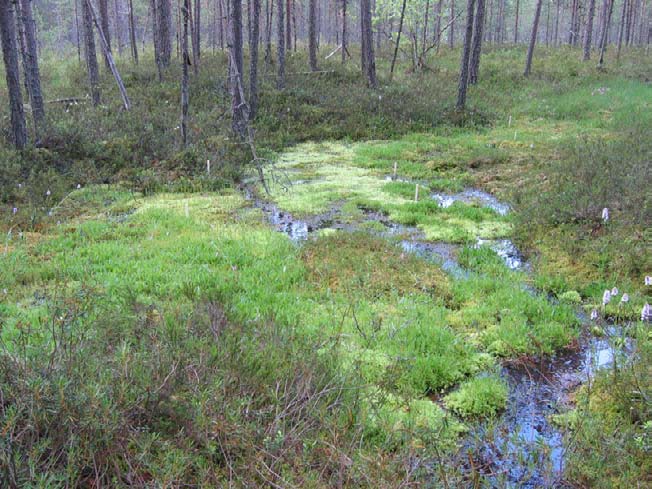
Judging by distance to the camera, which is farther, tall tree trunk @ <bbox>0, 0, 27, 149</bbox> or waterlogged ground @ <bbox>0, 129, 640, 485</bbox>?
tall tree trunk @ <bbox>0, 0, 27, 149</bbox>

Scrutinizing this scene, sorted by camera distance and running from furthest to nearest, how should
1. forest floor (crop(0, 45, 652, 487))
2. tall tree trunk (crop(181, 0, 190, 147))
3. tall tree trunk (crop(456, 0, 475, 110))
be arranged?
tall tree trunk (crop(456, 0, 475, 110))
tall tree trunk (crop(181, 0, 190, 147))
forest floor (crop(0, 45, 652, 487))

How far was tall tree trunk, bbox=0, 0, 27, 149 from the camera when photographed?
11492mm

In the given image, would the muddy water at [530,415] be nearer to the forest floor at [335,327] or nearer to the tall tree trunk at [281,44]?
the forest floor at [335,327]

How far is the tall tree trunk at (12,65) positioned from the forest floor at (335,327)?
1.58 metres

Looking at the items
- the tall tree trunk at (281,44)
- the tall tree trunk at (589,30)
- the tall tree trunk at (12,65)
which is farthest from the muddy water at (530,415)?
the tall tree trunk at (589,30)

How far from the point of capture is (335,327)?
5.84 meters

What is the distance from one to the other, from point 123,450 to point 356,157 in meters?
13.5

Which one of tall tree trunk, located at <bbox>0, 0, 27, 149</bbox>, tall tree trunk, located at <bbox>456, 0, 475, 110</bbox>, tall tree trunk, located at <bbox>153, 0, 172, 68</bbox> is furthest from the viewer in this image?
tall tree trunk, located at <bbox>153, 0, 172, 68</bbox>

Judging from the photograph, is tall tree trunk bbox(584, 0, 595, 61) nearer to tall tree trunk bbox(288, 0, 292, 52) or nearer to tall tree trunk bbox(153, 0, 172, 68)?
tall tree trunk bbox(288, 0, 292, 52)

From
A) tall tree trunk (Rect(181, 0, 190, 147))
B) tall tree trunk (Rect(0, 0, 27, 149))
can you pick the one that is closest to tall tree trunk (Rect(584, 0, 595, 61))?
tall tree trunk (Rect(181, 0, 190, 147))

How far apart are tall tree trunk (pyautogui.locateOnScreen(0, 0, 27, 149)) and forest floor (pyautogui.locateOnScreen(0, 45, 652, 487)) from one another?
158 cm

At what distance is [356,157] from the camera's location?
15.8 m

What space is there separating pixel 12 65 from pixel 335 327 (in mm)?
10223

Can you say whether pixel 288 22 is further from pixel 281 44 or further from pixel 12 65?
pixel 12 65
